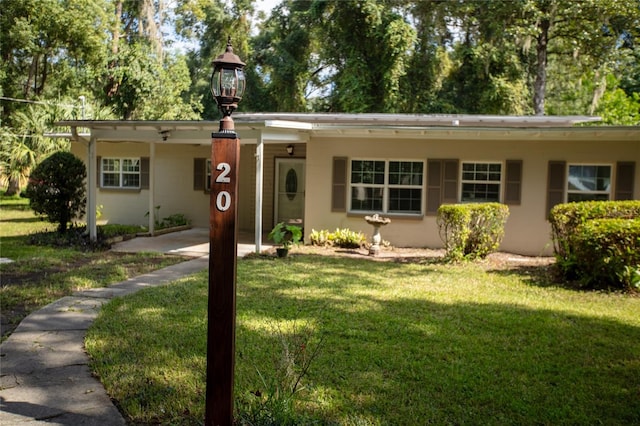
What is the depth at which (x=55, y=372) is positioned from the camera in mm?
4207

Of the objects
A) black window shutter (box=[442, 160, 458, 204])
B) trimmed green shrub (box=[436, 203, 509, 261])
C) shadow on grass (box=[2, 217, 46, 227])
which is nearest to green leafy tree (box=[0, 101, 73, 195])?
shadow on grass (box=[2, 217, 46, 227])

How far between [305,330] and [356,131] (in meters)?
6.99

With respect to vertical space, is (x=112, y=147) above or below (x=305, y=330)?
above

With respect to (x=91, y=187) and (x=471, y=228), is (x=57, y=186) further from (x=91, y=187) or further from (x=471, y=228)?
(x=471, y=228)

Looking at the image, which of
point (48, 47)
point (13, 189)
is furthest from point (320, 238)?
point (13, 189)

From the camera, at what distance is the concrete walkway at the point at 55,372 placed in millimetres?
3486

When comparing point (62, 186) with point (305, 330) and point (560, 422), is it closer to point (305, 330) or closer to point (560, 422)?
point (305, 330)

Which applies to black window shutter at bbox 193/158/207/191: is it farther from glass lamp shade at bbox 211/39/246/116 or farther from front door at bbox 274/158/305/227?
glass lamp shade at bbox 211/39/246/116

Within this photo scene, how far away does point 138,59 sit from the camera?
72.0ft

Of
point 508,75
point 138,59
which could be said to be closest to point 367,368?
point 508,75

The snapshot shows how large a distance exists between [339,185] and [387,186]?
3.52 ft

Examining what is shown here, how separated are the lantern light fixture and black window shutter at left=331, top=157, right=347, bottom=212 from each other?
8.95 metres

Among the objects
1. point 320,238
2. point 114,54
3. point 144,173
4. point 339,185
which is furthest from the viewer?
point 114,54

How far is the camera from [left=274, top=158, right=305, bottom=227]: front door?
14383 millimetres
